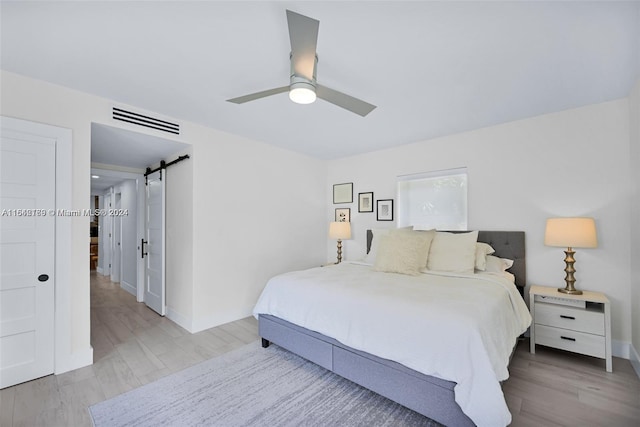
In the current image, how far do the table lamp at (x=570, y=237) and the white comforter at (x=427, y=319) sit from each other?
2.09ft

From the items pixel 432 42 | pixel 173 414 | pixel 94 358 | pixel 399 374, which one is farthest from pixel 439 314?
pixel 94 358

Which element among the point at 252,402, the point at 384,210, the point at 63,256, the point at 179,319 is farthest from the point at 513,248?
the point at 63,256

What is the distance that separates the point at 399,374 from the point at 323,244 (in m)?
3.35

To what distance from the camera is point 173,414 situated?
1846 millimetres

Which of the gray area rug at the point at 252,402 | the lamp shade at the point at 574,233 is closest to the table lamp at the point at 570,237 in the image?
the lamp shade at the point at 574,233

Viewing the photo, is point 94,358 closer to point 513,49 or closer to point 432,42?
point 432,42

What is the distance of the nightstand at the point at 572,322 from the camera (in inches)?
93.6

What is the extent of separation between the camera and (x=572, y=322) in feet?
8.23

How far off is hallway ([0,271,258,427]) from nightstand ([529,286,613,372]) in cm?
300

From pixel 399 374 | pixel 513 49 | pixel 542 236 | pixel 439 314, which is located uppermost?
pixel 513 49

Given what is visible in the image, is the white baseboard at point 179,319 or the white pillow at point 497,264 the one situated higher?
the white pillow at point 497,264

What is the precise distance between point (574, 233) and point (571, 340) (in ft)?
3.29

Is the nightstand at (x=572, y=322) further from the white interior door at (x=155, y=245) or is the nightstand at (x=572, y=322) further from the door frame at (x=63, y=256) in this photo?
the white interior door at (x=155, y=245)

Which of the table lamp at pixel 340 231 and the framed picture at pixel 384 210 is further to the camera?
the table lamp at pixel 340 231
